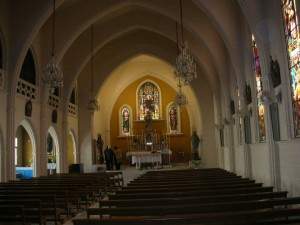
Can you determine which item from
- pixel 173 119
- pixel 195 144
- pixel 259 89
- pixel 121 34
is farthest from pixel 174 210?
pixel 173 119

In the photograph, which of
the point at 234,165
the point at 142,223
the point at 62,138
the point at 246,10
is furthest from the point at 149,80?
the point at 142,223

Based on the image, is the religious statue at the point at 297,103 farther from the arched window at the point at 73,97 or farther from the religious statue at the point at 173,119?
the religious statue at the point at 173,119

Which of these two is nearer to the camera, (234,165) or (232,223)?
(232,223)

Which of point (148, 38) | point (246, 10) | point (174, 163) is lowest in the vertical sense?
point (174, 163)

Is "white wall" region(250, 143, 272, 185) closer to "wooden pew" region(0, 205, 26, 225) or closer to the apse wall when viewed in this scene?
"wooden pew" region(0, 205, 26, 225)

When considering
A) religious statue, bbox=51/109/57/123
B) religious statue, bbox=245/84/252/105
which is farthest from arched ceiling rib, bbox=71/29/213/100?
religious statue, bbox=245/84/252/105

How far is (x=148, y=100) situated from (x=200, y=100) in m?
8.50

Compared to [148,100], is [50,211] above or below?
below

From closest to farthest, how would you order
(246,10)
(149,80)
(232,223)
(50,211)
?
1. (232,223)
2. (50,211)
3. (246,10)
4. (149,80)

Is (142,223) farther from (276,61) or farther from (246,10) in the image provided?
(246,10)

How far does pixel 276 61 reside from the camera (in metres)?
9.99

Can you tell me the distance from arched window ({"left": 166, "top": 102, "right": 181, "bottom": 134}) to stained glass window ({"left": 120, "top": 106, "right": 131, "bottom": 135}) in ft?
→ 11.7

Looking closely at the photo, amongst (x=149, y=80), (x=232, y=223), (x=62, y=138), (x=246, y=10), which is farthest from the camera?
(x=149, y=80)

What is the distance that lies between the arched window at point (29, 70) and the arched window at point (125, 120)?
14834mm
